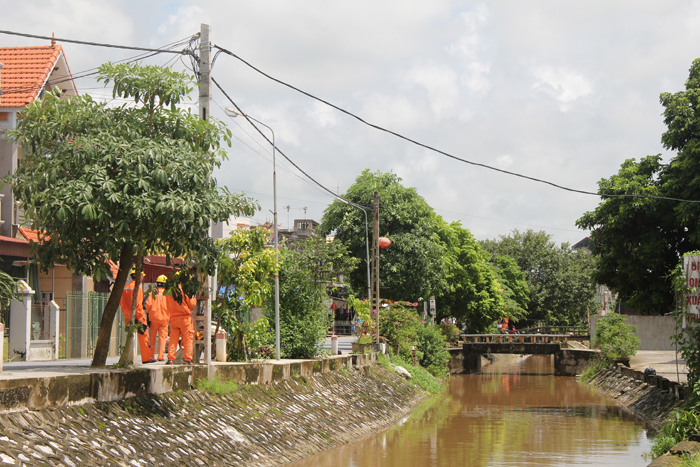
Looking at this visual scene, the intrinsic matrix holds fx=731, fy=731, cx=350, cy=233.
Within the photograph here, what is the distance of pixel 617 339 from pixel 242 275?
25.0m

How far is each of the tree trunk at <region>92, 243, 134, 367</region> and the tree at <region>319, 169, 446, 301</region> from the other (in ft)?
76.3

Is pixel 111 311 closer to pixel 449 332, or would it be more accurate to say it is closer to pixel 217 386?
pixel 217 386

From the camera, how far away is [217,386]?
43.7 feet

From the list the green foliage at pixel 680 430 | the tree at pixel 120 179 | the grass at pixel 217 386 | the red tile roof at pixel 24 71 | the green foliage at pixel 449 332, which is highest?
the red tile roof at pixel 24 71

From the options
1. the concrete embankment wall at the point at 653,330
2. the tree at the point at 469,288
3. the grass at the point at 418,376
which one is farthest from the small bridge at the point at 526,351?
the grass at the point at 418,376

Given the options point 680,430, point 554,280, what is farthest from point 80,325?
point 554,280

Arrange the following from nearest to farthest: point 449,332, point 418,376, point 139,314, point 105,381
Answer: point 105,381, point 139,314, point 418,376, point 449,332

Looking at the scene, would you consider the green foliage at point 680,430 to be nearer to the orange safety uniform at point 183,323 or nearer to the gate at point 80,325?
the orange safety uniform at point 183,323

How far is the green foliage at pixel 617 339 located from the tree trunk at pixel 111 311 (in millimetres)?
28680

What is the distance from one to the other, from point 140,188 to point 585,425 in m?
16.9

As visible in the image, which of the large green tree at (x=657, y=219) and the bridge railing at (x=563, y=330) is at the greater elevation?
the large green tree at (x=657, y=219)

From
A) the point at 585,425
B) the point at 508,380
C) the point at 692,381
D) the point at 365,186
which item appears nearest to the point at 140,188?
the point at 692,381

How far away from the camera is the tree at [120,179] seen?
10.3 meters

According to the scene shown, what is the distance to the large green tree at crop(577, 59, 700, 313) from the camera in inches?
980
